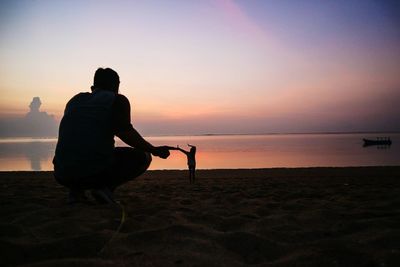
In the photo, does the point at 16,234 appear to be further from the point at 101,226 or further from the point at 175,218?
the point at 175,218

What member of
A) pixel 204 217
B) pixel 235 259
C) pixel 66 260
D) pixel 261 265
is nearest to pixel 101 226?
pixel 66 260

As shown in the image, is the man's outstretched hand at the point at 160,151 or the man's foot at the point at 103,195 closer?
the man's outstretched hand at the point at 160,151

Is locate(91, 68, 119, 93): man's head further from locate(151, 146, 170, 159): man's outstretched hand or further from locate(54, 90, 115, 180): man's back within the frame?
locate(151, 146, 170, 159): man's outstretched hand

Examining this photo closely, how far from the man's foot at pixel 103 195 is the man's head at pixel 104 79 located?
4.29 feet

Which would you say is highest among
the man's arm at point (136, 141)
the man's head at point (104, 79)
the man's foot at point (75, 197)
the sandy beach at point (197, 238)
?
the man's head at point (104, 79)

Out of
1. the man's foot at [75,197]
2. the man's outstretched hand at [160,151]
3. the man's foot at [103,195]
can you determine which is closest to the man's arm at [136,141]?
the man's outstretched hand at [160,151]

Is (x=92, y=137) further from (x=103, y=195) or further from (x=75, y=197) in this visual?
(x=75, y=197)

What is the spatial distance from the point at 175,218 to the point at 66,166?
1.34 metres

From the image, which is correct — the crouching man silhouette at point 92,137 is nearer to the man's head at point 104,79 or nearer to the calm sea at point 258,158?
the man's head at point 104,79

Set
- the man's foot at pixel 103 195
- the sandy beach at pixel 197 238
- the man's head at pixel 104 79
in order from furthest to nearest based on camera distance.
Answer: the man's foot at pixel 103 195, the man's head at pixel 104 79, the sandy beach at pixel 197 238

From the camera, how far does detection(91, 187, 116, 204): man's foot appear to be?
12.7ft

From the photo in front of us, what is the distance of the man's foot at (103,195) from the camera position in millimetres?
3885

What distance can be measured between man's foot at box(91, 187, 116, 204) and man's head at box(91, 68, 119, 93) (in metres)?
1.31

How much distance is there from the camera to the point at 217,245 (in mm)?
2354
